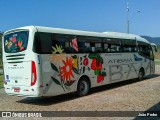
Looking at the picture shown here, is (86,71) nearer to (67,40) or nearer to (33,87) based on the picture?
(67,40)

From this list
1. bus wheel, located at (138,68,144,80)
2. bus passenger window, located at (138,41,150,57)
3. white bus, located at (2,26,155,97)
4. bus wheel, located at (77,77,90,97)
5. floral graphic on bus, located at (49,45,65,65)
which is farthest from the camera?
bus passenger window, located at (138,41,150,57)

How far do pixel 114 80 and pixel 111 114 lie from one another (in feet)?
24.3

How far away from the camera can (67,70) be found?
13883 mm

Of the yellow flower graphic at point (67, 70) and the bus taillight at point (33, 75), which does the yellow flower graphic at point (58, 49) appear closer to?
the yellow flower graphic at point (67, 70)

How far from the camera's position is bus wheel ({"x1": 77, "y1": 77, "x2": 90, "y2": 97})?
14727 mm

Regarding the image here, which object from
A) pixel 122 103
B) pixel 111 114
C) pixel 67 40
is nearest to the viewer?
pixel 111 114

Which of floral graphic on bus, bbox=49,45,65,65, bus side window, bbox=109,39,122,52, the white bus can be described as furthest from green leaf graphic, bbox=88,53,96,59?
floral graphic on bus, bbox=49,45,65,65

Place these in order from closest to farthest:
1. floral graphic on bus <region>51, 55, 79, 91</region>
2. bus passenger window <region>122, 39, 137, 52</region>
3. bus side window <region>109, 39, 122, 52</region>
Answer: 1. floral graphic on bus <region>51, 55, 79, 91</region>
2. bus side window <region>109, 39, 122, 52</region>
3. bus passenger window <region>122, 39, 137, 52</region>

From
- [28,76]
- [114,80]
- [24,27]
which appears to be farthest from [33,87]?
[114,80]

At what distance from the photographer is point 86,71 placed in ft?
49.8

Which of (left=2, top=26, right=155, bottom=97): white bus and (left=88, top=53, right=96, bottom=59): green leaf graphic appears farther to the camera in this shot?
(left=88, top=53, right=96, bottom=59): green leaf graphic

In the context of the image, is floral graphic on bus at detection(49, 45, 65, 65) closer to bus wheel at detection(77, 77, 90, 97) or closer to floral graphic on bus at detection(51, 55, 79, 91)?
floral graphic on bus at detection(51, 55, 79, 91)

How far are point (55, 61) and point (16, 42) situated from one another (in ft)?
5.64

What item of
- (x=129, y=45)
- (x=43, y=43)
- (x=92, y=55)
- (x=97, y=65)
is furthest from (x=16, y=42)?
(x=129, y=45)
